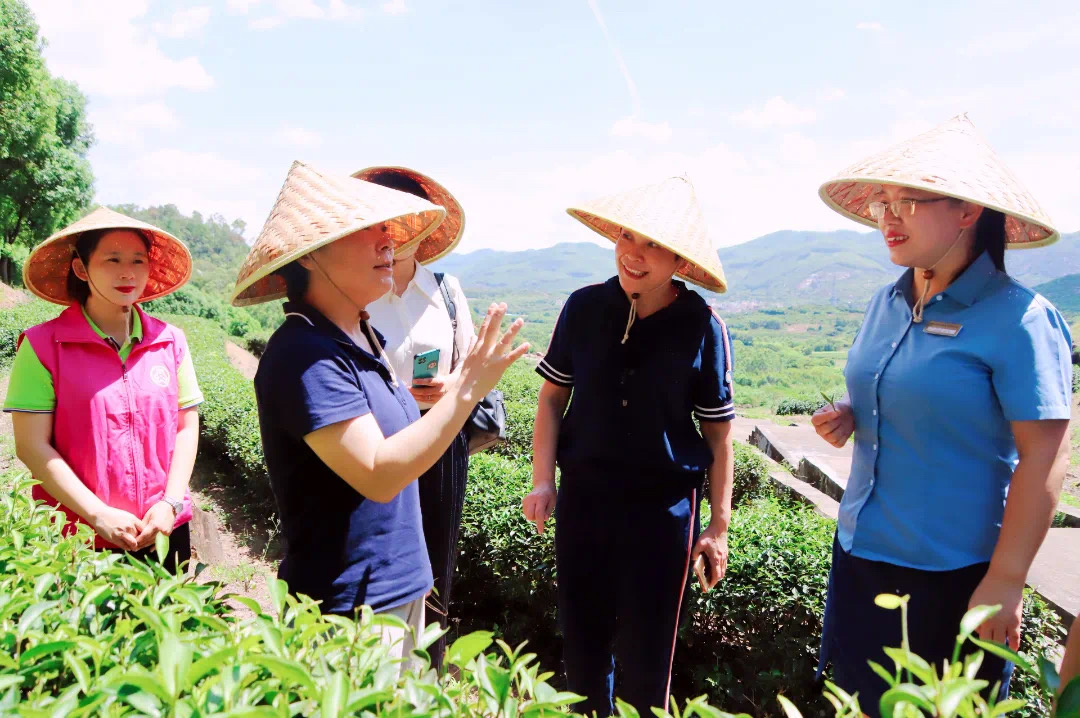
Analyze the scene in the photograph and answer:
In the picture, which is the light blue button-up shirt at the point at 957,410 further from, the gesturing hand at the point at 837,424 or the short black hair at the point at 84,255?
the short black hair at the point at 84,255

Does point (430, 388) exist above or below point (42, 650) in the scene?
above

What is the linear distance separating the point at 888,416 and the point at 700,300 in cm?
67

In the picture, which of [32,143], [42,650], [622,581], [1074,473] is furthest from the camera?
[32,143]

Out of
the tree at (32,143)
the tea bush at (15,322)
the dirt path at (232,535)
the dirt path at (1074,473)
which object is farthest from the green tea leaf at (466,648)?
the tree at (32,143)

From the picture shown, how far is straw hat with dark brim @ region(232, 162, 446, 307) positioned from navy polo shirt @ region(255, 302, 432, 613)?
14 centimetres

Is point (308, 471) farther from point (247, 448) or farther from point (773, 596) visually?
point (247, 448)

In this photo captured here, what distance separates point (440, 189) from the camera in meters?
2.73

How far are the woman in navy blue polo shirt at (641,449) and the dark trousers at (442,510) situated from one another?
0.45m

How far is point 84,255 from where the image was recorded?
7.48ft

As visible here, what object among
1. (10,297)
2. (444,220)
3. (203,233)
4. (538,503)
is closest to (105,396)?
(444,220)

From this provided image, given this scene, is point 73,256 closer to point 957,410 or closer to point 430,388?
point 430,388

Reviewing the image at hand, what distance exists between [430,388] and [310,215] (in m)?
1.01

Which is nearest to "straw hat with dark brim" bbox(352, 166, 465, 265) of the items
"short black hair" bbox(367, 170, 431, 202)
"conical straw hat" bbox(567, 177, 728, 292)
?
"short black hair" bbox(367, 170, 431, 202)

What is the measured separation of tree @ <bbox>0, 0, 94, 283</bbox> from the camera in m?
23.5
